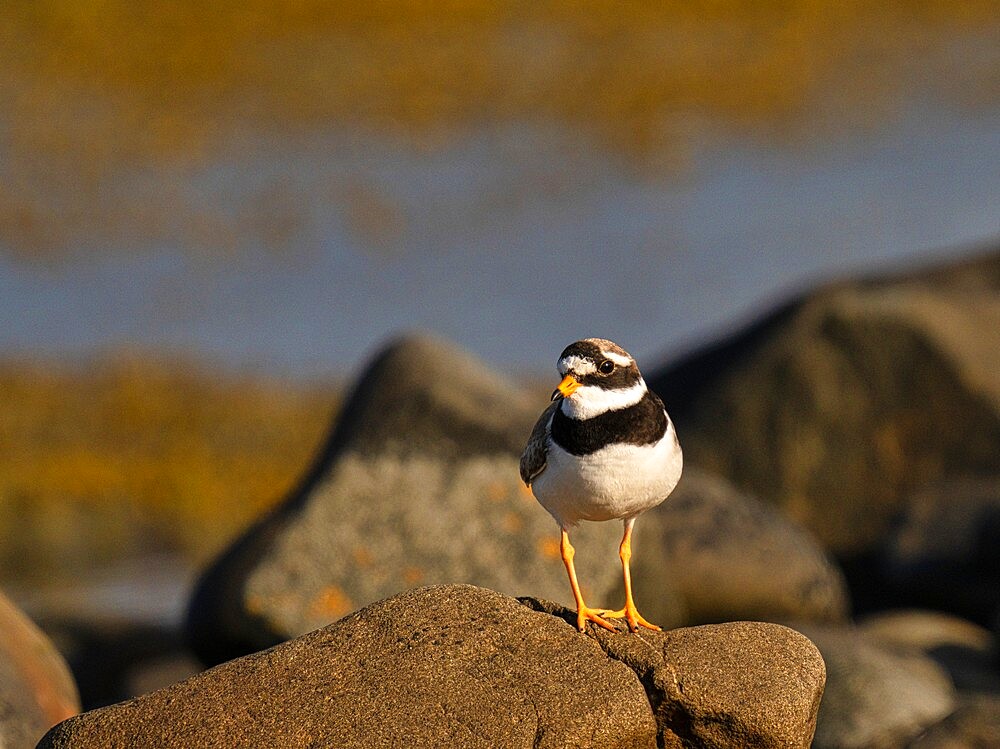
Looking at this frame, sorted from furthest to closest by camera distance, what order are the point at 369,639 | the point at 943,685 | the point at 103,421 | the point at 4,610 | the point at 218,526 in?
the point at 103,421 < the point at 218,526 < the point at 943,685 < the point at 4,610 < the point at 369,639

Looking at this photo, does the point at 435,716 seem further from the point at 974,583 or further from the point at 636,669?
the point at 974,583

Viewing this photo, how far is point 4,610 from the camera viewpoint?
945cm

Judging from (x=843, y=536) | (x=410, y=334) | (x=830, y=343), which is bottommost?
(x=843, y=536)

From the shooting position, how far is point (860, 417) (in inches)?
644

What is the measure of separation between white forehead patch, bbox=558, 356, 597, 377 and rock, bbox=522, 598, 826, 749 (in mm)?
1362

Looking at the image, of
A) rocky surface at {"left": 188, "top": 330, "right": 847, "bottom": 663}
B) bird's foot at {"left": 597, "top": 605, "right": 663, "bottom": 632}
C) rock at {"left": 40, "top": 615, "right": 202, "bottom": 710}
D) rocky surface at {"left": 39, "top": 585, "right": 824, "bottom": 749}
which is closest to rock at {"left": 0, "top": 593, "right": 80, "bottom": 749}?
rocky surface at {"left": 188, "top": 330, "right": 847, "bottom": 663}

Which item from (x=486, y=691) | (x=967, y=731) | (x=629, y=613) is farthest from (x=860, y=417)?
(x=486, y=691)

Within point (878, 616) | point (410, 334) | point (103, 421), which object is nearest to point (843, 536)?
point (878, 616)

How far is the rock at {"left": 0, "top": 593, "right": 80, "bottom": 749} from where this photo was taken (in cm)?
841

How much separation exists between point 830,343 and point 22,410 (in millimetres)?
15461

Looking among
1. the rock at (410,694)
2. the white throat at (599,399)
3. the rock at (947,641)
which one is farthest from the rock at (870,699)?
the white throat at (599,399)

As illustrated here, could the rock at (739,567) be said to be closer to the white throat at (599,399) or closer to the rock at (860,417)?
the rock at (860,417)

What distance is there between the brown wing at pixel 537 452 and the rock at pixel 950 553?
865 centimetres

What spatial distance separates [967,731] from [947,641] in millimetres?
4601
